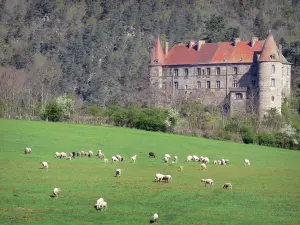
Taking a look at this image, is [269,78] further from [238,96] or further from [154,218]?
[154,218]

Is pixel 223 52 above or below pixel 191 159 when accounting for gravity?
above

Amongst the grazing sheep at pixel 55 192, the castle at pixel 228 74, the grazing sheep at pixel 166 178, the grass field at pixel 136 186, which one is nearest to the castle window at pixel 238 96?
the castle at pixel 228 74

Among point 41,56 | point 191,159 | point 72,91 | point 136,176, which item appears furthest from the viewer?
point 41,56

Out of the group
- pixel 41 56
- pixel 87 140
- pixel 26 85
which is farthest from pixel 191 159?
pixel 41 56

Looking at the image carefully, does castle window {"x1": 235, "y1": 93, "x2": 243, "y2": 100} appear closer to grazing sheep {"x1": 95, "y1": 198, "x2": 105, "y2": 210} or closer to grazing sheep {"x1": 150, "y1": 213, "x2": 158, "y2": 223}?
grazing sheep {"x1": 95, "y1": 198, "x2": 105, "y2": 210}

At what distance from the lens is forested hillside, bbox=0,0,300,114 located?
399ft

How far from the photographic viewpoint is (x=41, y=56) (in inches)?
6555

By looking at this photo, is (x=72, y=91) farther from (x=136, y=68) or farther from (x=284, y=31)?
(x=284, y=31)

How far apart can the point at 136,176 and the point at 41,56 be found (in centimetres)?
12560

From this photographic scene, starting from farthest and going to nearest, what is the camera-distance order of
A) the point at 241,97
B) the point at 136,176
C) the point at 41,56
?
the point at 41,56 → the point at 241,97 → the point at 136,176

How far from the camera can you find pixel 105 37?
156000 millimetres

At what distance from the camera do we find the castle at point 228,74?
340 feet

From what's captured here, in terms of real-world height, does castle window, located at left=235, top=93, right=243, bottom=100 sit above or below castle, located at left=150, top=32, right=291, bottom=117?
below

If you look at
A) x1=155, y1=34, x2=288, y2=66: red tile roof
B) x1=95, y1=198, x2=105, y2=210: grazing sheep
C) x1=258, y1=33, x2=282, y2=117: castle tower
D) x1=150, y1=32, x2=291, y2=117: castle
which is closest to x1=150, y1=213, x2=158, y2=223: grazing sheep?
x1=95, y1=198, x2=105, y2=210: grazing sheep
